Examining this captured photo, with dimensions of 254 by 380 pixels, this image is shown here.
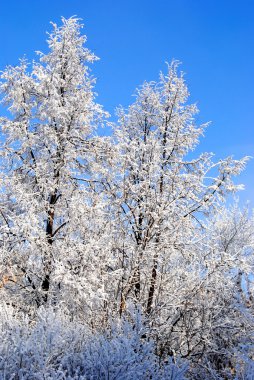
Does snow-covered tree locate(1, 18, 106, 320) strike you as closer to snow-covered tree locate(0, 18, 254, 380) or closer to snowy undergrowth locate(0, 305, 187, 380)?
snow-covered tree locate(0, 18, 254, 380)

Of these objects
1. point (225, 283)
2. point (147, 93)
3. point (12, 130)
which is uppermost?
point (147, 93)

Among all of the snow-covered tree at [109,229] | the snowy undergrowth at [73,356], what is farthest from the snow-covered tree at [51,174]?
the snowy undergrowth at [73,356]

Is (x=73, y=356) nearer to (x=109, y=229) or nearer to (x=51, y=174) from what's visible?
Answer: (x=109, y=229)

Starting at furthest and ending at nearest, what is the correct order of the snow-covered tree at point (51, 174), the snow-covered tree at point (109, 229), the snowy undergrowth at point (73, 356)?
the snow-covered tree at point (51, 174) → the snow-covered tree at point (109, 229) → the snowy undergrowth at point (73, 356)

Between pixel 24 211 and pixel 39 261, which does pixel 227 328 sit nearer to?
pixel 39 261

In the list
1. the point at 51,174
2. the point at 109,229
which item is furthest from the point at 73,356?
the point at 51,174

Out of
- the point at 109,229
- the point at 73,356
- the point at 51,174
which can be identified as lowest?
the point at 73,356

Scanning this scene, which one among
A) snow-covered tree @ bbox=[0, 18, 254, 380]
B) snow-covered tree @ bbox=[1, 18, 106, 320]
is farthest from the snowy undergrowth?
snow-covered tree @ bbox=[1, 18, 106, 320]

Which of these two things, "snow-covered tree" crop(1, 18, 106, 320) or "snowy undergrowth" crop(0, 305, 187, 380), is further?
"snow-covered tree" crop(1, 18, 106, 320)

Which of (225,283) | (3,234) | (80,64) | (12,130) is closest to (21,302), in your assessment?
(3,234)

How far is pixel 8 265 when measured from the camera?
925 cm

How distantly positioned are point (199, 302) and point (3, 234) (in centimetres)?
451

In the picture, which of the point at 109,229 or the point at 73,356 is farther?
the point at 109,229

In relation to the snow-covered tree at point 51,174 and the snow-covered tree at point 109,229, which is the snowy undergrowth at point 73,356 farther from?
the snow-covered tree at point 51,174
